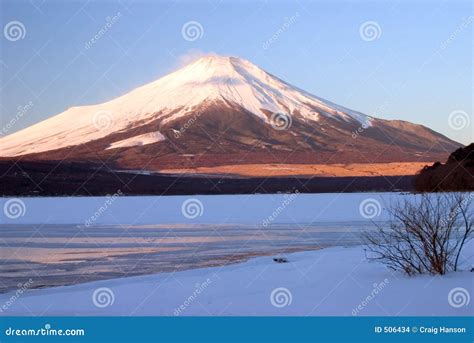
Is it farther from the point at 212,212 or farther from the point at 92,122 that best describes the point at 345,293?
the point at 92,122

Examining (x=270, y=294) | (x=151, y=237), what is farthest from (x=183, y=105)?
(x=270, y=294)

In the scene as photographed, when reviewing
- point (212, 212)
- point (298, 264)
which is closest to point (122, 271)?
point (298, 264)

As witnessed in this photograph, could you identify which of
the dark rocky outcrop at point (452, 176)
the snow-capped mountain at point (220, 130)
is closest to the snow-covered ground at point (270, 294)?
the dark rocky outcrop at point (452, 176)

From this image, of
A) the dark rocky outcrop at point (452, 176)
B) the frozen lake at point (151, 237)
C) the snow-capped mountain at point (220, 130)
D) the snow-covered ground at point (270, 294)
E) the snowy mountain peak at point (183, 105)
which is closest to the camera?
the snow-covered ground at point (270, 294)

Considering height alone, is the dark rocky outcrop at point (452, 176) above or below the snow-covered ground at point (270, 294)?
above

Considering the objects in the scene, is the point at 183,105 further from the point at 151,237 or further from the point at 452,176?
the point at 151,237

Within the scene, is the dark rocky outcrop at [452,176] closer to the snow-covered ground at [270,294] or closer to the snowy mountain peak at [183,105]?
the snow-covered ground at [270,294]
